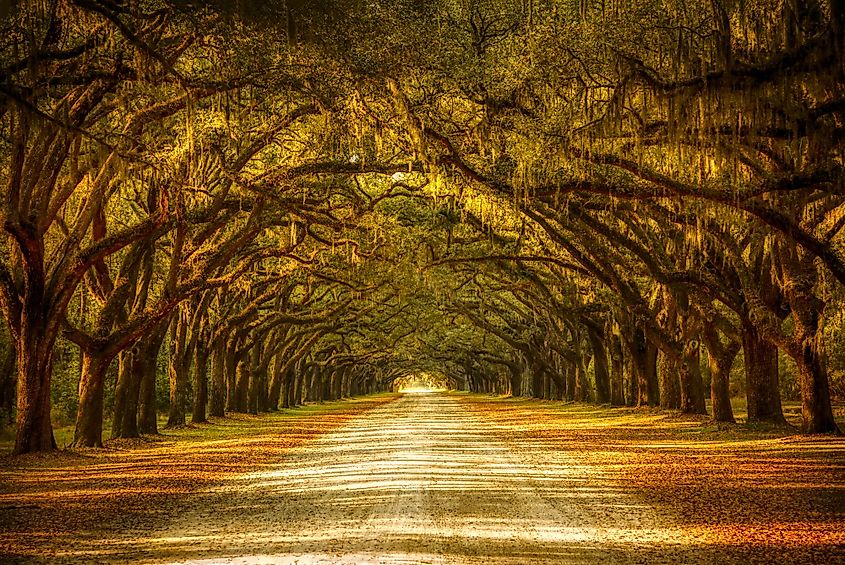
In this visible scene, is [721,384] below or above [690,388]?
above

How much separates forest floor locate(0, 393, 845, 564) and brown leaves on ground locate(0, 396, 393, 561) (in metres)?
0.04

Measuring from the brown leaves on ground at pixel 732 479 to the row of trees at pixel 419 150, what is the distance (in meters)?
2.50

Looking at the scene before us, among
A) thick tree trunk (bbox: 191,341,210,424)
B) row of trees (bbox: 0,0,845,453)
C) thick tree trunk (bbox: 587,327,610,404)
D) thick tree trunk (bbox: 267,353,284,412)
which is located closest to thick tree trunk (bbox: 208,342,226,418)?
thick tree trunk (bbox: 191,341,210,424)

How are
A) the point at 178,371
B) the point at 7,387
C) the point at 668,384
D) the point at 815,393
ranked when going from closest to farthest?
the point at 815,393 < the point at 7,387 < the point at 178,371 < the point at 668,384

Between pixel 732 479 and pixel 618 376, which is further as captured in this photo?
pixel 618 376

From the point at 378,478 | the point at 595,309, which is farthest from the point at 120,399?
the point at 595,309

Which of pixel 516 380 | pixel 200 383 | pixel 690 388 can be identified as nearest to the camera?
pixel 690 388

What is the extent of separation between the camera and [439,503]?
10.4m

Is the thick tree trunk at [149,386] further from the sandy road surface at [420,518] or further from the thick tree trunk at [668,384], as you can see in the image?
the thick tree trunk at [668,384]

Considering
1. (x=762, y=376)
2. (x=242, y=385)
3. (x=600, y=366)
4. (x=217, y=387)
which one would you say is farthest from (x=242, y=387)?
(x=762, y=376)

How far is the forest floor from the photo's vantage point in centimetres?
773

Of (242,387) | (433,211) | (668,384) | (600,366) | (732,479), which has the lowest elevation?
(732,479)

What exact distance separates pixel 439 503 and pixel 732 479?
485 cm

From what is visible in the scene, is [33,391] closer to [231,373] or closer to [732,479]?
[732,479]
